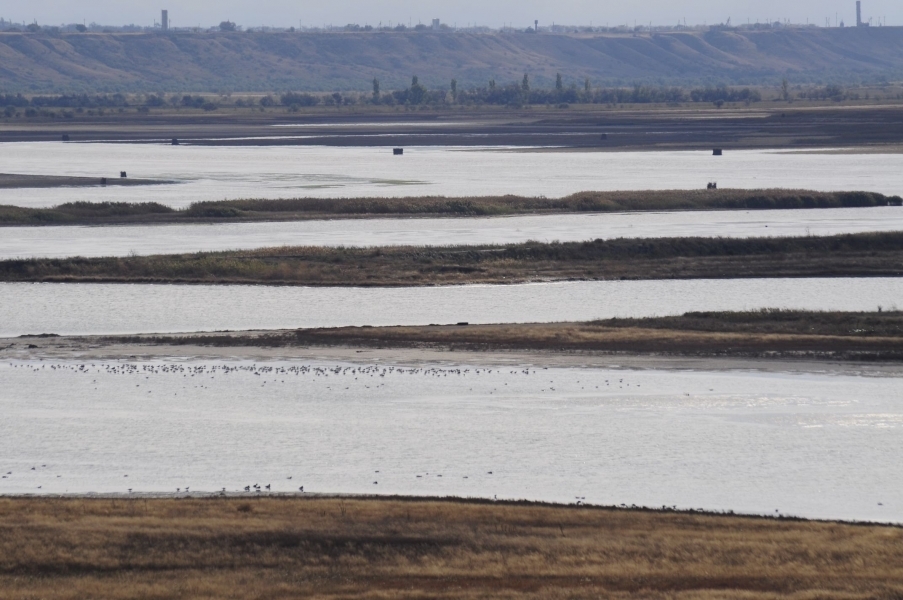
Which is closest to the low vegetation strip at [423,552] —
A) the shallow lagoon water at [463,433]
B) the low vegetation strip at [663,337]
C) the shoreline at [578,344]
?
the shallow lagoon water at [463,433]

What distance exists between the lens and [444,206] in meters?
56.3

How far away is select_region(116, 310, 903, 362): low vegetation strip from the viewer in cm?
2953

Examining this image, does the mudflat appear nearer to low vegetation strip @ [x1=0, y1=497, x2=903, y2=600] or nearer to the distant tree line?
low vegetation strip @ [x1=0, y1=497, x2=903, y2=600]

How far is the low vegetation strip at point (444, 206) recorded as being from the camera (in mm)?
54656

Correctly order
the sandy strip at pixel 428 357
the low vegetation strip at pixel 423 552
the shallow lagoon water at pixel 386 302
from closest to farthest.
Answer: the low vegetation strip at pixel 423 552 → the sandy strip at pixel 428 357 → the shallow lagoon water at pixel 386 302

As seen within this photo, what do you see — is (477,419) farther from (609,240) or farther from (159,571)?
(609,240)

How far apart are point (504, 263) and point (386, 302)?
6071 mm

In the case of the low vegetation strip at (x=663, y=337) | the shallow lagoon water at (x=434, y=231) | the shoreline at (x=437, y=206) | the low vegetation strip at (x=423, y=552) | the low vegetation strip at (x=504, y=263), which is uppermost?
the shoreline at (x=437, y=206)

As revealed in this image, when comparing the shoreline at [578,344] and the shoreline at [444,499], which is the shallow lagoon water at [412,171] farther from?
the shoreline at [444,499]

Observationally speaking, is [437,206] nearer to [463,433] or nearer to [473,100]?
[463,433]

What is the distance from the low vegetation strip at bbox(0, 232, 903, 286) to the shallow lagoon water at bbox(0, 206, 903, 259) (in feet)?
8.42

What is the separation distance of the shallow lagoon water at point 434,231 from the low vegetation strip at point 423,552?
2798cm

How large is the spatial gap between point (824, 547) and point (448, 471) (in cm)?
625

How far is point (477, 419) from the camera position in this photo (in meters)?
23.7
